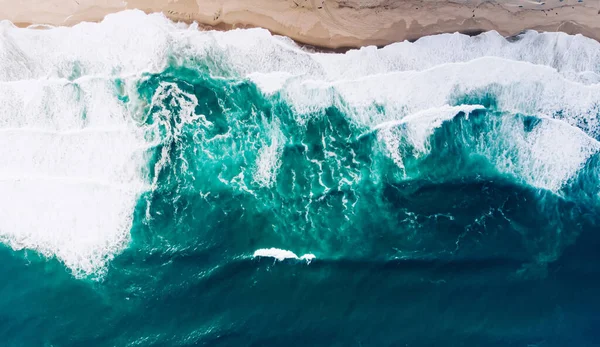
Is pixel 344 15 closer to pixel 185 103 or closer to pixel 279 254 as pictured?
pixel 185 103

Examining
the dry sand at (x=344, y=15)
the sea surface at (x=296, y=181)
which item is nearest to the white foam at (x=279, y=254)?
the sea surface at (x=296, y=181)

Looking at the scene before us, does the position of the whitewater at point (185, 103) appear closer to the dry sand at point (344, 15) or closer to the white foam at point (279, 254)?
the white foam at point (279, 254)

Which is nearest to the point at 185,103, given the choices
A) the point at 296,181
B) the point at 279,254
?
the point at 296,181

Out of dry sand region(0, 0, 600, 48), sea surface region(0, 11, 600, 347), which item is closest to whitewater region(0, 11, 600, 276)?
sea surface region(0, 11, 600, 347)

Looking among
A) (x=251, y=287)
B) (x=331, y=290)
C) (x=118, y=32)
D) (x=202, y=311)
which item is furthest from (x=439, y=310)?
(x=118, y=32)

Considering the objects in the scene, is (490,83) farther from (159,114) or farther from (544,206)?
(159,114)

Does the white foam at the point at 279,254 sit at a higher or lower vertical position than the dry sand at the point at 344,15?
lower

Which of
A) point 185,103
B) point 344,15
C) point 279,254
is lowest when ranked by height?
point 279,254
